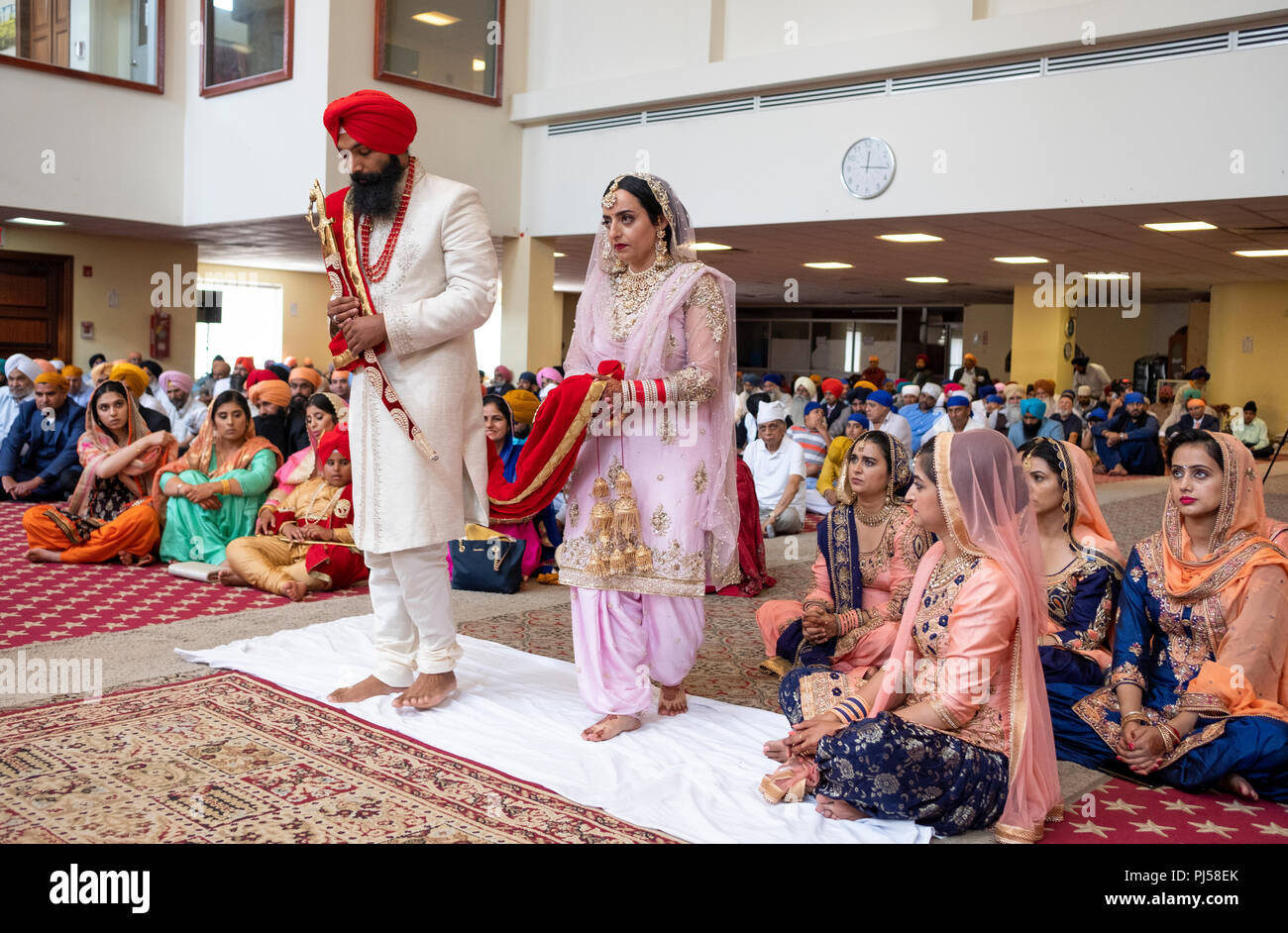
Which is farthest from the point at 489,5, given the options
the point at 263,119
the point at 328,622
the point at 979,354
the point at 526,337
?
the point at 979,354

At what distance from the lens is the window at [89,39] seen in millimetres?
8758

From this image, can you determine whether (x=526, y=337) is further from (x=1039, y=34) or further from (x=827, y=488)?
(x=1039, y=34)

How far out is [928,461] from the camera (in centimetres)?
235

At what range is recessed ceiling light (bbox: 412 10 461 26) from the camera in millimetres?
9172

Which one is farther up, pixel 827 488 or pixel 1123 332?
pixel 1123 332

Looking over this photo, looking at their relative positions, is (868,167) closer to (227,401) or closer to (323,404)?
(323,404)

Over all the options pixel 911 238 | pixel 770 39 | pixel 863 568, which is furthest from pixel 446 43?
pixel 863 568

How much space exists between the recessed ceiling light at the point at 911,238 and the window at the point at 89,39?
20.3ft

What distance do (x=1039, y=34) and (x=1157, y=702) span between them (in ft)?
18.1

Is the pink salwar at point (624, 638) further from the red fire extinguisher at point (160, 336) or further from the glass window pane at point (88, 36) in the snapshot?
the red fire extinguisher at point (160, 336)

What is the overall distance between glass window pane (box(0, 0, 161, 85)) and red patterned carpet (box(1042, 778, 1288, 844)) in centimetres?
931

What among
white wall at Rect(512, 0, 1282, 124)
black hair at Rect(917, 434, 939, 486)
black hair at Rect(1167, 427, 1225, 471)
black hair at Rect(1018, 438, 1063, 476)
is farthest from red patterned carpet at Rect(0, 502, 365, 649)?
white wall at Rect(512, 0, 1282, 124)

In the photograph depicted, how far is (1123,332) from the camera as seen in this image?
735 inches

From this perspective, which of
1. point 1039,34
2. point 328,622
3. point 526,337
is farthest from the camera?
point 526,337
